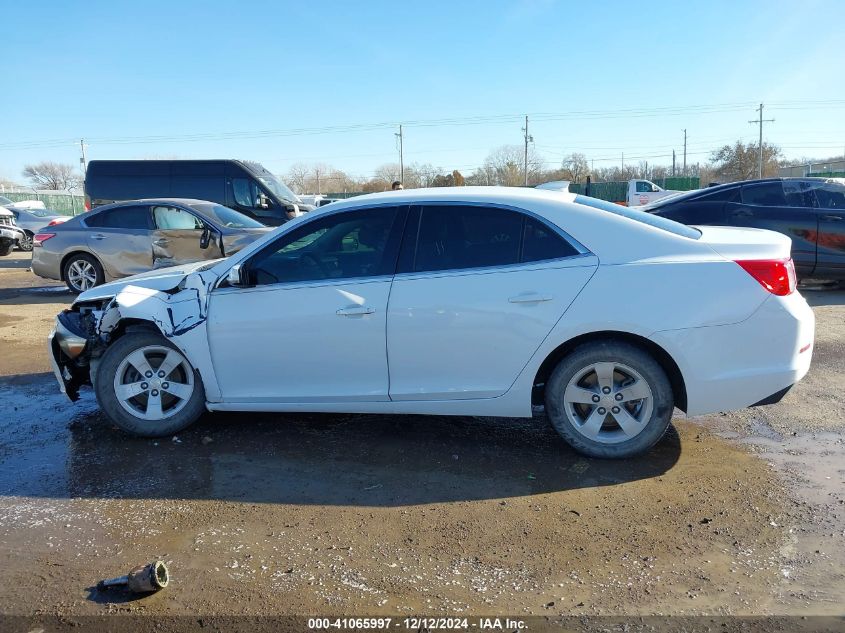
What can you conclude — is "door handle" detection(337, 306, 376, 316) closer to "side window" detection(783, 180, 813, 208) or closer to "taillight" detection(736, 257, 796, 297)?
"taillight" detection(736, 257, 796, 297)

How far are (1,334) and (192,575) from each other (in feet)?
22.6

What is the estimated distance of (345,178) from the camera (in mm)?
Answer: 78250

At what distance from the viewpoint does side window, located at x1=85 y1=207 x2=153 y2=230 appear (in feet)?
35.7

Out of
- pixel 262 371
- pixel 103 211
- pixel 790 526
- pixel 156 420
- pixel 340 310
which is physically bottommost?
pixel 790 526

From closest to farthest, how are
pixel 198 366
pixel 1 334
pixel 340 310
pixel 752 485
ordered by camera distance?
1. pixel 752 485
2. pixel 340 310
3. pixel 198 366
4. pixel 1 334

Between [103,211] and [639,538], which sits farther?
[103,211]

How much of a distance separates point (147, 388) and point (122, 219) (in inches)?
291

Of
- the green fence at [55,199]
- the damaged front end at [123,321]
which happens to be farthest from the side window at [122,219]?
the green fence at [55,199]

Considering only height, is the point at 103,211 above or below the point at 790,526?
above

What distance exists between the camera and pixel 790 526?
3.35m

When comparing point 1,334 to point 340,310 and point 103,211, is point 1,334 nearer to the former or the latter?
point 103,211

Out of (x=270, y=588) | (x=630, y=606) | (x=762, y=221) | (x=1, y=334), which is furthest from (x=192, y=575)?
(x=762, y=221)

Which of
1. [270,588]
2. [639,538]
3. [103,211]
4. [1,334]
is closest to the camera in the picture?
[270,588]

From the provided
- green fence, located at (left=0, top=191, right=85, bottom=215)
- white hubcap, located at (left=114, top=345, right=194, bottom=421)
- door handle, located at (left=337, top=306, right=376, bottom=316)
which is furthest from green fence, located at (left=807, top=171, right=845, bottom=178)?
green fence, located at (left=0, top=191, right=85, bottom=215)
